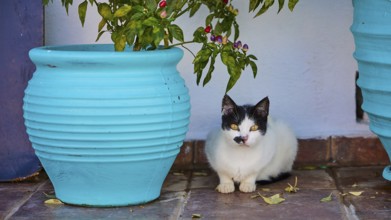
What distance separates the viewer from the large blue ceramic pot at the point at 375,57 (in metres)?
3.66

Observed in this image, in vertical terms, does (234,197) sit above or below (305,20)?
below

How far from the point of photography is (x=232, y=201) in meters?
3.96

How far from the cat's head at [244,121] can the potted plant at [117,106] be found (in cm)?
30

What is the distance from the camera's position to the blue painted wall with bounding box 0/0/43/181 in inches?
171

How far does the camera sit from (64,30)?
15.1 ft

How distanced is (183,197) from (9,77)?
113 cm

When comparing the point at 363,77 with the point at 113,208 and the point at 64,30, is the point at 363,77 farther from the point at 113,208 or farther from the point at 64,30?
the point at 64,30

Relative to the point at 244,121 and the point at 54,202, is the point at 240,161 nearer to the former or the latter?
the point at 244,121

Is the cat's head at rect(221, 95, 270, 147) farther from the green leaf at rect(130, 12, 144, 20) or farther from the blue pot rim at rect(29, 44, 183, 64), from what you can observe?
the green leaf at rect(130, 12, 144, 20)

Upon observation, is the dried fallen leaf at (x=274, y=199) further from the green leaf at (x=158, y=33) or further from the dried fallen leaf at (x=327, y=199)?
the green leaf at (x=158, y=33)

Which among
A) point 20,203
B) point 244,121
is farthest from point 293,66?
point 20,203

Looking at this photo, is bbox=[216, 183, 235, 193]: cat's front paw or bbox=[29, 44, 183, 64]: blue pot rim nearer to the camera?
bbox=[29, 44, 183, 64]: blue pot rim

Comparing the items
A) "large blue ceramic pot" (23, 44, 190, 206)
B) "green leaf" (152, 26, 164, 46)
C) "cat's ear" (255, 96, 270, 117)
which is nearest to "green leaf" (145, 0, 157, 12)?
"green leaf" (152, 26, 164, 46)

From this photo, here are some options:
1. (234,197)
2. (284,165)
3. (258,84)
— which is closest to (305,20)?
(258,84)
